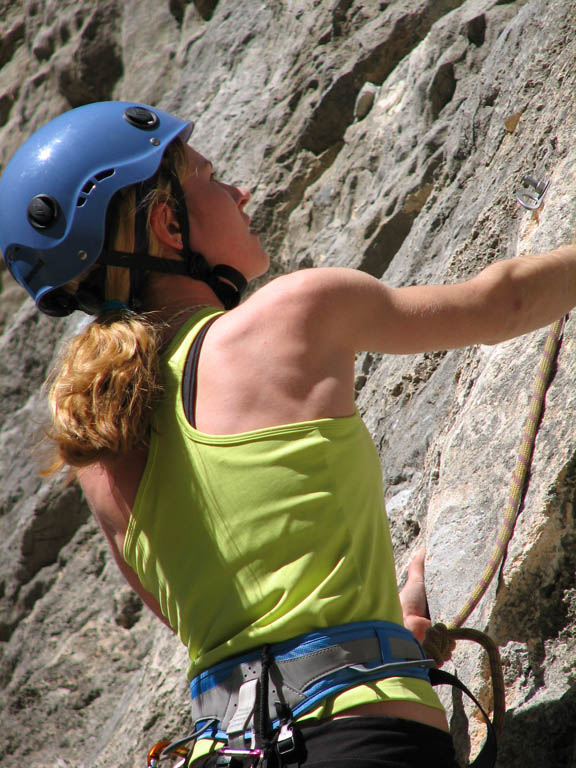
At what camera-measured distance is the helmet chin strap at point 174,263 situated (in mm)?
2209

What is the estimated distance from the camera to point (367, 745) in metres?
1.59

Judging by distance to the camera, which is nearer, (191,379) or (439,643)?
(191,379)

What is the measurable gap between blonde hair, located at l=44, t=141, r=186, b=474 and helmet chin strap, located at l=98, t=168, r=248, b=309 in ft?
0.76

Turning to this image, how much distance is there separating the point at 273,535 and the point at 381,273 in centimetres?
346

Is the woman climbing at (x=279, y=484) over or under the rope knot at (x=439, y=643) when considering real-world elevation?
over

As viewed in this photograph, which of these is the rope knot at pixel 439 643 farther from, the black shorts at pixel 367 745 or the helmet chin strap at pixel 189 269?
the helmet chin strap at pixel 189 269

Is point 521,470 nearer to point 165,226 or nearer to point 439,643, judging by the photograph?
point 439,643

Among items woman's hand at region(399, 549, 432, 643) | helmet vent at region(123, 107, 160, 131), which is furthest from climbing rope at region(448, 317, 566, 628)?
helmet vent at region(123, 107, 160, 131)

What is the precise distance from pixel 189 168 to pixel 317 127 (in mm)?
3873

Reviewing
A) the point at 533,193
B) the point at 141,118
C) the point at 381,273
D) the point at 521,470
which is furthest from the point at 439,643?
the point at 381,273

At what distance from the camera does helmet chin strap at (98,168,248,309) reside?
2.21 meters

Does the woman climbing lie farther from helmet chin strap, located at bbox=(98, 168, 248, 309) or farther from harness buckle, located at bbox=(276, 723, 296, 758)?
helmet chin strap, located at bbox=(98, 168, 248, 309)

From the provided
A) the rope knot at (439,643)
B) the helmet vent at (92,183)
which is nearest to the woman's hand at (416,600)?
the rope knot at (439,643)

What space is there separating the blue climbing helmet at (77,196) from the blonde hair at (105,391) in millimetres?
326
